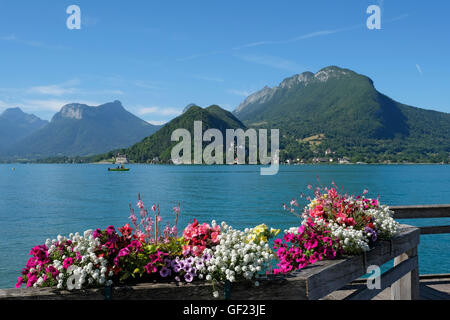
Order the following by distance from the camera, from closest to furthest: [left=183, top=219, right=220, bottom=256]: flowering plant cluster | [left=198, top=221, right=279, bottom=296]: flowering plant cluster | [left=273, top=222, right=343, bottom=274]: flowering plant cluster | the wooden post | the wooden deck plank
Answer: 1. [left=198, top=221, right=279, bottom=296]: flowering plant cluster
2. [left=183, top=219, right=220, bottom=256]: flowering plant cluster
3. [left=273, top=222, right=343, bottom=274]: flowering plant cluster
4. the wooden post
5. the wooden deck plank

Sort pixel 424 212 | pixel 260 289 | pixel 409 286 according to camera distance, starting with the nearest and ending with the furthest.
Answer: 1. pixel 260 289
2. pixel 409 286
3. pixel 424 212

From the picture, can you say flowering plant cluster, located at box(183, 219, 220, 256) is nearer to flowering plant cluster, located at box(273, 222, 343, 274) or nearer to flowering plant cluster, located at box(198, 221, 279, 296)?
flowering plant cluster, located at box(198, 221, 279, 296)

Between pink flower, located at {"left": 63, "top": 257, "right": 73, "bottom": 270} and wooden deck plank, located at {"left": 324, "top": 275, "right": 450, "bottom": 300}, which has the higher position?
pink flower, located at {"left": 63, "top": 257, "right": 73, "bottom": 270}

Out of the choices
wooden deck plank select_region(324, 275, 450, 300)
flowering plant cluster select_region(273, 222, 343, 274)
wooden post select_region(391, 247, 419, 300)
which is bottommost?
wooden deck plank select_region(324, 275, 450, 300)

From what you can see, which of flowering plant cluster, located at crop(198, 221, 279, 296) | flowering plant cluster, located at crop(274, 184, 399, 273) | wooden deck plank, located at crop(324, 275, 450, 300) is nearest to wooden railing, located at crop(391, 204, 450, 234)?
wooden deck plank, located at crop(324, 275, 450, 300)

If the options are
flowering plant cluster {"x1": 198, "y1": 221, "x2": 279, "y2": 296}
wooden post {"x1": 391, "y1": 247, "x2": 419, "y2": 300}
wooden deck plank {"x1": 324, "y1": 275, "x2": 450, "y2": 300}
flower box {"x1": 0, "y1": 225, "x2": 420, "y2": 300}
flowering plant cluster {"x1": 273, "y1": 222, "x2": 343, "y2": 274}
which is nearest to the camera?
flower box {"x1": 0, "y1": 225, "x2": 420, "y2": 300}

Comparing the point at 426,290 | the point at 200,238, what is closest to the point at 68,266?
the point at 200,238

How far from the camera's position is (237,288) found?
10.1 feet

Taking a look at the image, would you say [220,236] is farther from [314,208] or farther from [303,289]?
[314,208]

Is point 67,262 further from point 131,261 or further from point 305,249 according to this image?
point 305,249

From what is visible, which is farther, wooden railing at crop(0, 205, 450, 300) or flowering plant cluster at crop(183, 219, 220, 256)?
flowering plant cluster at crop(183, 219, 220, 256)
